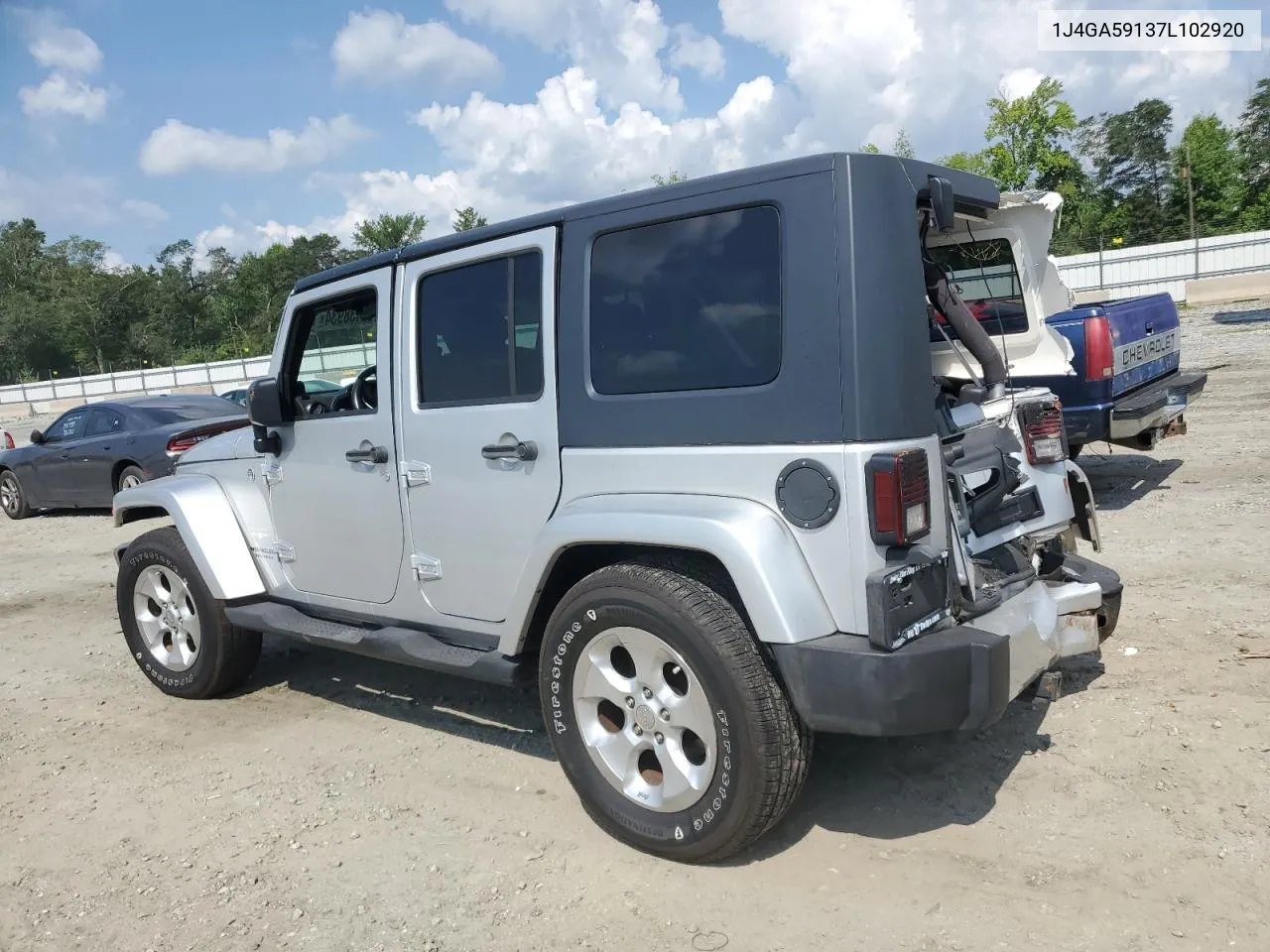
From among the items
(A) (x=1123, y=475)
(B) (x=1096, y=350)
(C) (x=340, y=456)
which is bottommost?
(A) (x=1123, y=475)

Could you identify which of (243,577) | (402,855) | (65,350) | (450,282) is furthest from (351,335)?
(65,350)

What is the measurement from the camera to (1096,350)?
22.5 feet

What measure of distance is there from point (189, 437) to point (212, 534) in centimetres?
710

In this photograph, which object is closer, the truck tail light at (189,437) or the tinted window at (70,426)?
the truck tail light at (189,437)

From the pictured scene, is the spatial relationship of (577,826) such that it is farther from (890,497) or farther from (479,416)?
(890,497)

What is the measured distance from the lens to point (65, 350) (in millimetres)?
73062

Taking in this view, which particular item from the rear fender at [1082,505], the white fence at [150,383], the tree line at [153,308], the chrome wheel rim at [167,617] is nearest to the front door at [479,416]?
the chrome wheel rim at [167,617]

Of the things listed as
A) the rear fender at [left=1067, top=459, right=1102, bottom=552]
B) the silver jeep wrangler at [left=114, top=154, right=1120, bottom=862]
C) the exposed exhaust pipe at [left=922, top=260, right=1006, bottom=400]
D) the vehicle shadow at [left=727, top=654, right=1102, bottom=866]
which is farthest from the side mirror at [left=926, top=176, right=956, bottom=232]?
the rear fender at [left=1067, top=459, right=1102, bottom=552]

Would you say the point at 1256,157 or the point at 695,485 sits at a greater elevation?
the point at 1256,157

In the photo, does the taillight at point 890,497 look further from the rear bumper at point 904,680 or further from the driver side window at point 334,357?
the driver side window at point 334,357

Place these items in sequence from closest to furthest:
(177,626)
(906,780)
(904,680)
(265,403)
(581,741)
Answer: (904,680), (581,741), (906,780), (265,403), (177,626)

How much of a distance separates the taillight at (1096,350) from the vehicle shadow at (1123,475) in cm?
112

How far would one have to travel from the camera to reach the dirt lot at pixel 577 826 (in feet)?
9.42

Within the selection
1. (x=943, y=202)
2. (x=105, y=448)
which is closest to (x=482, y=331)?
(x=943, y=202)
